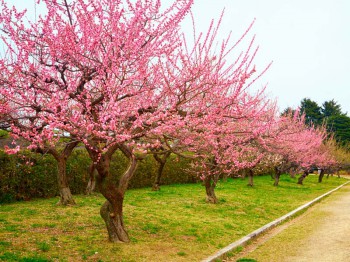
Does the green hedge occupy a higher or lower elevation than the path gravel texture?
higher

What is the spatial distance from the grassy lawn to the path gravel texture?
866mm

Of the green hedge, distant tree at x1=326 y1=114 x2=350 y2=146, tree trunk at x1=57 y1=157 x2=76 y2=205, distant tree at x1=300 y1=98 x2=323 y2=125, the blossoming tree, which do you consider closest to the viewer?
the blossoming tree

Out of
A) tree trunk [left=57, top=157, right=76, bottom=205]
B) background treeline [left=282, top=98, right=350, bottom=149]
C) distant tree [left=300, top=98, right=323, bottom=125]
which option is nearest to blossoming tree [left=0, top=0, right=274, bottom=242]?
tree trunk [left=57, top=157, right=76, bottom=205]

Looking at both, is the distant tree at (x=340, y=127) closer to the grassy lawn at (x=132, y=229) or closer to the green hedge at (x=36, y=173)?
the green hedge at (x=36, y=173)

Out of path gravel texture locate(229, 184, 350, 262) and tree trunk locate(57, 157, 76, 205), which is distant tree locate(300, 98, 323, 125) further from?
tree trunk locate(57, 157, 76, 205)

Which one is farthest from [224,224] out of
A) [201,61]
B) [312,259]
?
[201,61]

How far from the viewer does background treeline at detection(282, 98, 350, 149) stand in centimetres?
7444

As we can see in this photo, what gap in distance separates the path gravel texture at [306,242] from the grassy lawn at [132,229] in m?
0.87

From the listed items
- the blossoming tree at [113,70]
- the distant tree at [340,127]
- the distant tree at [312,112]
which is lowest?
the blossoming tree at [113,70]

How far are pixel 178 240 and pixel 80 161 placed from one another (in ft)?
36.0

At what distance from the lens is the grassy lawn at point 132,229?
300 inches

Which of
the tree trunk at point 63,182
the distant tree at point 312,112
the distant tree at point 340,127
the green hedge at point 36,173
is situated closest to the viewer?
the tree trunk at point 63,182

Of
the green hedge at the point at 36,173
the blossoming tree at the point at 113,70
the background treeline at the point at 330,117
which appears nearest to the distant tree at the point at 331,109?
the background treeline at the point at 330,117

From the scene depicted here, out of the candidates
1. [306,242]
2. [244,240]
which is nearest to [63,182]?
[244,240]
